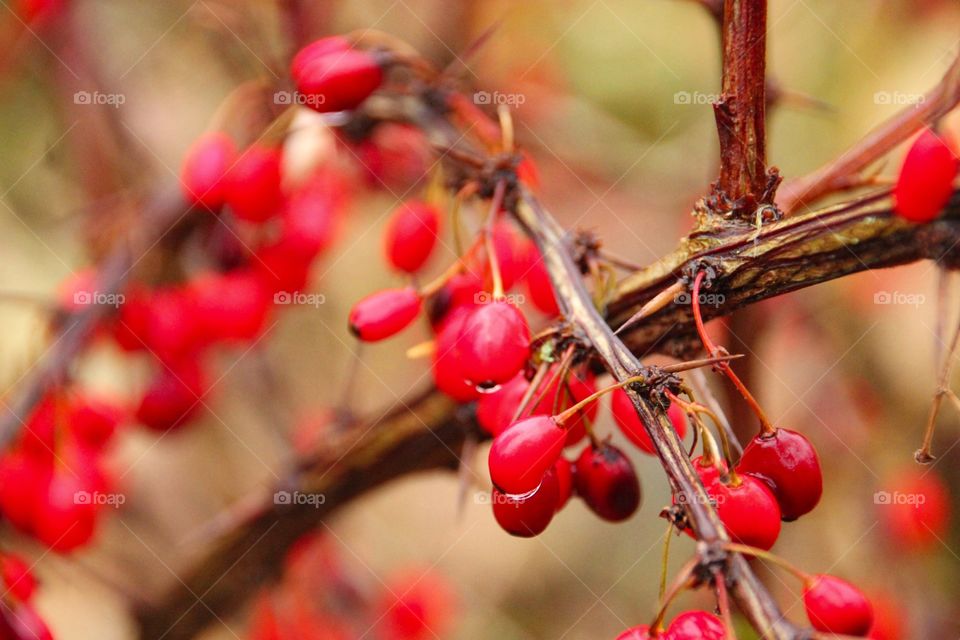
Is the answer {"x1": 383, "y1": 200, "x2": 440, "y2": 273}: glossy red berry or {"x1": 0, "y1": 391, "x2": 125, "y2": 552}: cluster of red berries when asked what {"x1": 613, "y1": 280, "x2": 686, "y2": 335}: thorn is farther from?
{"x1": 0, "y1": 391, "x2": 125, "y2": 552}: cluster of red berries

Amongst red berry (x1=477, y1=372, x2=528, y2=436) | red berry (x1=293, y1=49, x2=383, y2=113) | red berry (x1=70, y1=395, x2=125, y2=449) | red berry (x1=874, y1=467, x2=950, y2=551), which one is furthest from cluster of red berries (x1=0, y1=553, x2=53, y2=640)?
red berry (x1=874, y1=467, x2=950, y2=551)

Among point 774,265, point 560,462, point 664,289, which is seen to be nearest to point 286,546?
point 560,462

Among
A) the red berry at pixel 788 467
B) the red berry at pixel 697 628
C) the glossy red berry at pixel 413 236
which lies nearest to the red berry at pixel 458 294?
the glossy red berry at pixel 413 236

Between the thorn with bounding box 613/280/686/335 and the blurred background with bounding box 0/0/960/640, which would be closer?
the thorn with bounding box 613/280/686/335

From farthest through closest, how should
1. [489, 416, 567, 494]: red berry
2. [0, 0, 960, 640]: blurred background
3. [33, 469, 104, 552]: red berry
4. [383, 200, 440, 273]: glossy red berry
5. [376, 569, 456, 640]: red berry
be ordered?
[376, 569, 456, 640]: red berry
[0, 0, 960, 640]: blurred background
[33, 469, 104, 552]: red berry
[383, 200, 440, 273]: glossy red berry
[489, 416, 567, 494]: red berry

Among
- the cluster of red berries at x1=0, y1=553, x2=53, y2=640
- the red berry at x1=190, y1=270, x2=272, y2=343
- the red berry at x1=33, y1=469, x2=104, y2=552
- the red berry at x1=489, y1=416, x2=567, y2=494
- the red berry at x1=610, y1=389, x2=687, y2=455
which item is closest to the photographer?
the red berry at x1=489, y1=416, x2=567, y2=494

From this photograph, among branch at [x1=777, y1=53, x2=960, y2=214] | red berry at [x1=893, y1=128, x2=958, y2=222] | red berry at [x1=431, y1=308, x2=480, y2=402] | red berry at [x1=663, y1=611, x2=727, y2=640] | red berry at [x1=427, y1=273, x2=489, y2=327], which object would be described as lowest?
red berry at [x1=663, y1=611, x2=727, y2=640]

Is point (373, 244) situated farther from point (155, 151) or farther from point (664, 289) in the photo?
point (664, 289)
